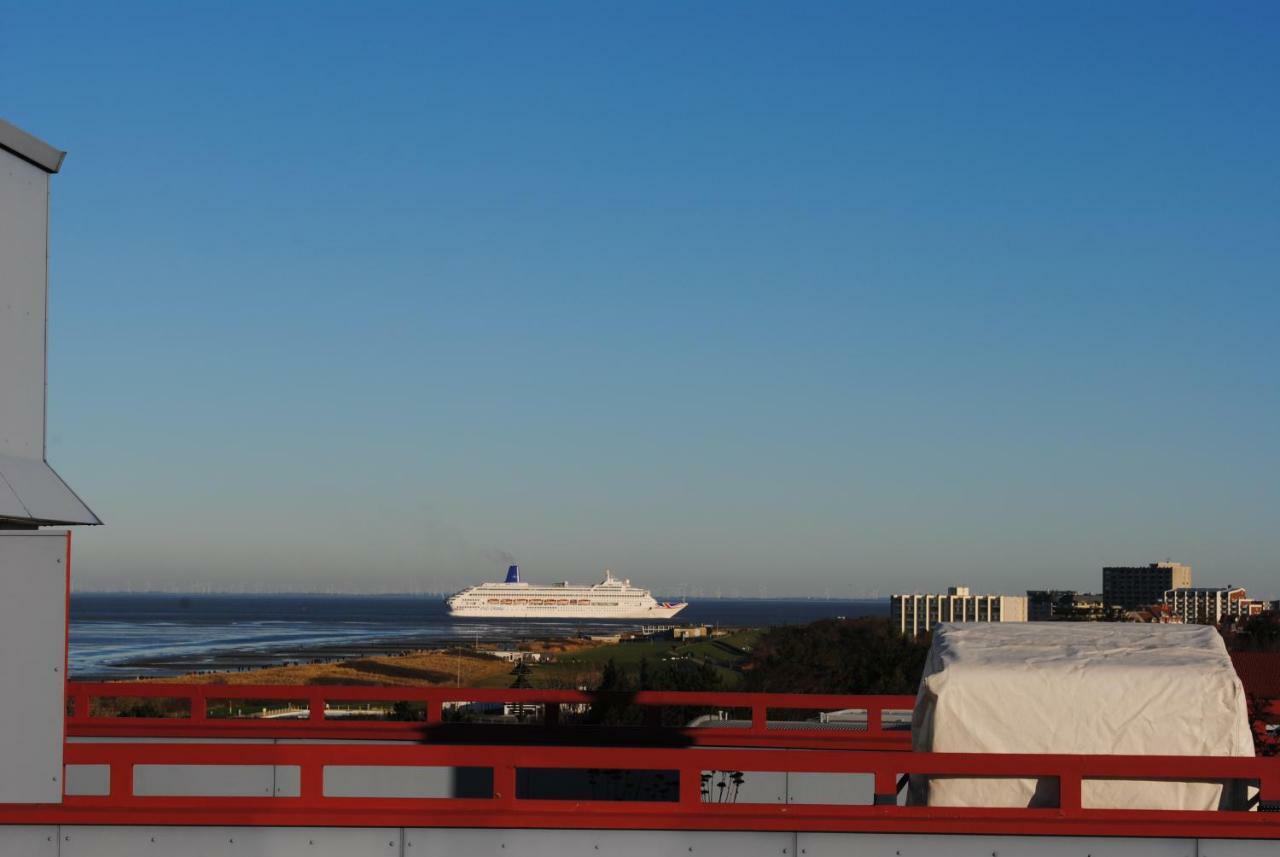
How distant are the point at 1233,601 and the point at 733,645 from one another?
2136 inches

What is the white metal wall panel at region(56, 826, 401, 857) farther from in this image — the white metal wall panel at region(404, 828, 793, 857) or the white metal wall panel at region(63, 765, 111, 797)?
the white metal wall panel at region(63, 765, 111, 797)

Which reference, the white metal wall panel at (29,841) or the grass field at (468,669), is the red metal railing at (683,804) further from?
the grass field at (468,669)

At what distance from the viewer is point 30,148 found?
8.25 m

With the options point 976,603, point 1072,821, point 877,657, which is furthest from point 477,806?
point 976,603

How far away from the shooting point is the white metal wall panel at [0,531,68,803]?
7.93m

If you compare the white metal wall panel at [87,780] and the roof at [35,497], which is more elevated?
the roof at [35,497]

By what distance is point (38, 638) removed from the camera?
313 inches

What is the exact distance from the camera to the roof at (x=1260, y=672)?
96.6 ft

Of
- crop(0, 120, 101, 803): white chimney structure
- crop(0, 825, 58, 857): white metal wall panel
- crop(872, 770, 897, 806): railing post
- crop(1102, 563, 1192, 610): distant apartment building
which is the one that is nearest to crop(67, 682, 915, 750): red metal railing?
crop(872, 770, 897, 806): railing post

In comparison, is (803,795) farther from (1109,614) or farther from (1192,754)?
(1109,614)

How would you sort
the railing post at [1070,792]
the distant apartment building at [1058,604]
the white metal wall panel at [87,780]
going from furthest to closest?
the distant apartment building at [1058,604]
the white metal wall panel at [87,780]
the railing post at [1070,792]

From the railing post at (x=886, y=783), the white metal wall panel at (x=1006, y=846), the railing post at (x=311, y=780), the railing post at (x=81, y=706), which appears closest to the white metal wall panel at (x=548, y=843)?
the railing post at (x=311, y=780)

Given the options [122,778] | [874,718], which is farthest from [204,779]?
Result: [874,718]

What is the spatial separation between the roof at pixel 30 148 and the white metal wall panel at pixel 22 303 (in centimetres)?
4
